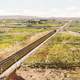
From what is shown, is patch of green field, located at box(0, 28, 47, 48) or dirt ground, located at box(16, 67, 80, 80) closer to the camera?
dirt ground, located at box(16, 67, 80, 80)

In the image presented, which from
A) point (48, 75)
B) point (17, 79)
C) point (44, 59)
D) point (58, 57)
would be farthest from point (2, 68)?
point (58, 57)

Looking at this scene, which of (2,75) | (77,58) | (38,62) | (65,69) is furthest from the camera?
(77,58)

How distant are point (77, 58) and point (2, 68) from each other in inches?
781

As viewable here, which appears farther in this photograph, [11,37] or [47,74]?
[11,37]

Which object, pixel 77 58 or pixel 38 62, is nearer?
pixel 38 62

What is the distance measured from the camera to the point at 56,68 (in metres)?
43.8

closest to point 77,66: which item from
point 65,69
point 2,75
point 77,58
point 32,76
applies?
point 65,69

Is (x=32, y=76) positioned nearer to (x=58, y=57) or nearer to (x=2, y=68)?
(x=2, y=68)

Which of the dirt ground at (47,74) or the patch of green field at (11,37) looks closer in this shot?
the dirt ground at (47,74)

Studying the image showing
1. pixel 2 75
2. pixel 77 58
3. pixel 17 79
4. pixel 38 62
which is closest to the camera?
pixel 2 75

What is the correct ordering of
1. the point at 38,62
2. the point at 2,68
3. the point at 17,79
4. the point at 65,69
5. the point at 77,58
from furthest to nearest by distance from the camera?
the point at 77,58 < the point at 38,62 < the point at 65,69 < the point at 2,68 < the point at 17,79

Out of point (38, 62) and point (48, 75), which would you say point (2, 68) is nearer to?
point (48, 75)

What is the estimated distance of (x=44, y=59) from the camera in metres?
50.6

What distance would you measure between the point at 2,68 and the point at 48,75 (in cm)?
793
